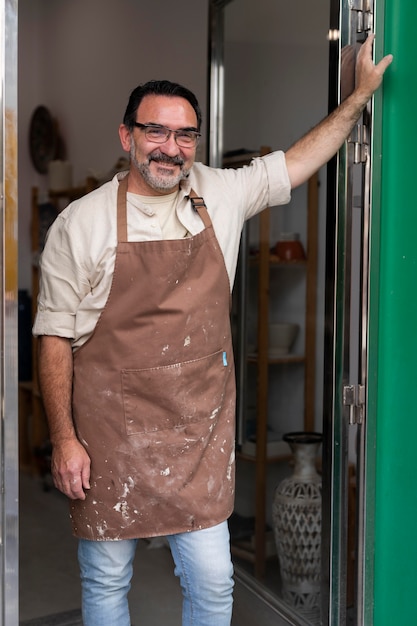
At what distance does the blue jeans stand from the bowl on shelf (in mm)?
1274

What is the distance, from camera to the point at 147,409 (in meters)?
1.78

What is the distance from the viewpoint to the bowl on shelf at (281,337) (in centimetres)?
304

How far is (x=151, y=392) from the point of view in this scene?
70.1 inches


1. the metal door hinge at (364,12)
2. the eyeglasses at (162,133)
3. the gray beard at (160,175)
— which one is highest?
the metal door hinge at (364,12)

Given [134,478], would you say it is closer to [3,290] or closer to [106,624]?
[106,624]

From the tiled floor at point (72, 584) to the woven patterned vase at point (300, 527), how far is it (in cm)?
18

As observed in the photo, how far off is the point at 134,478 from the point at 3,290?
588mm

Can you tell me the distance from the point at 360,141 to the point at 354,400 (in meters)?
0.67

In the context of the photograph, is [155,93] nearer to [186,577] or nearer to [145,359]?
[145,359]

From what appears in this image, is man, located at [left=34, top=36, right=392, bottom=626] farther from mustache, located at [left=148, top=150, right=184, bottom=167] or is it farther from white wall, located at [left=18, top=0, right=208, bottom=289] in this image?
white wall, located at [left=18, top=0, right=208, bottom=289]

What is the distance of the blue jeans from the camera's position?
1811 mm

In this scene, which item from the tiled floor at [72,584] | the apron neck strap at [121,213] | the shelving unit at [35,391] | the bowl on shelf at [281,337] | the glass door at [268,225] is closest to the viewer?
the apron neck strap at [121,213]

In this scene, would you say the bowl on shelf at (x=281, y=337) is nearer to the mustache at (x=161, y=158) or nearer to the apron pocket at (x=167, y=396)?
the apron pocket at (x=167, y=396)

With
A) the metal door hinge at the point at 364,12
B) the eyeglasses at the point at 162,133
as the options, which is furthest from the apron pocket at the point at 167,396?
the metal door hinge at the point at 364,12
